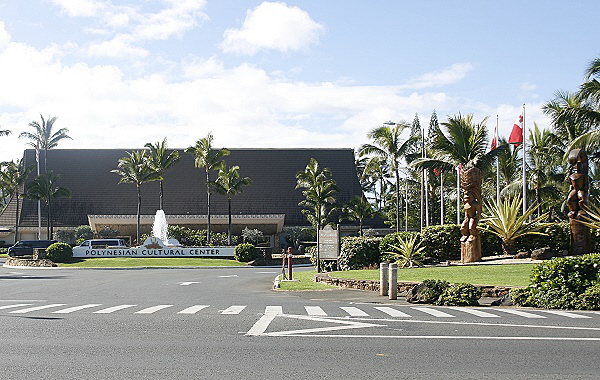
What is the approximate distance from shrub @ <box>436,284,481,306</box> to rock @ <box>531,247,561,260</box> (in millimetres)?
10128

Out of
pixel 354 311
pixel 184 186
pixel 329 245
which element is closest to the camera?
pixel 354 311

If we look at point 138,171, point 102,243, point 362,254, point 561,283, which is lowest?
point 561,283

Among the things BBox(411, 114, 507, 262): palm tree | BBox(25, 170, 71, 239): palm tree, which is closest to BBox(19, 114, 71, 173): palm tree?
BBox(25, 170, 71, 239): palm tree

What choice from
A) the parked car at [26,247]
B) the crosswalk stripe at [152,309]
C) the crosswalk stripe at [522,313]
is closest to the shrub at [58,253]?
the parked car at [26,247]

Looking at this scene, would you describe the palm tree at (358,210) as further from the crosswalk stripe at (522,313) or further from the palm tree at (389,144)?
the crosswalk stripe at (522,313)

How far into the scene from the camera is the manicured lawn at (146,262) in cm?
4894

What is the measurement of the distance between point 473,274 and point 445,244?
7.11m

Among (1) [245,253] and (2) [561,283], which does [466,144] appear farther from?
(1) [245,253]

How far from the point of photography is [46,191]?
66625 millimetres

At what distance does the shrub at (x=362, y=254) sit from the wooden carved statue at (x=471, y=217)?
4.45m

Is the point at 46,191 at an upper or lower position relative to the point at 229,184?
lower

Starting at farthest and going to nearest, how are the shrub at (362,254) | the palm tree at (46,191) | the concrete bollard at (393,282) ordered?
the palm tree at (46,191) → the shrub at (362,254) → the concrete bollard at (393,282)

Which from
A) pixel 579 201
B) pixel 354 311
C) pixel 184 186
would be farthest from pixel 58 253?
pixel 354 311

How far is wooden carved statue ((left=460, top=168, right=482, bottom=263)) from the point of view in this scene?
28641mm
